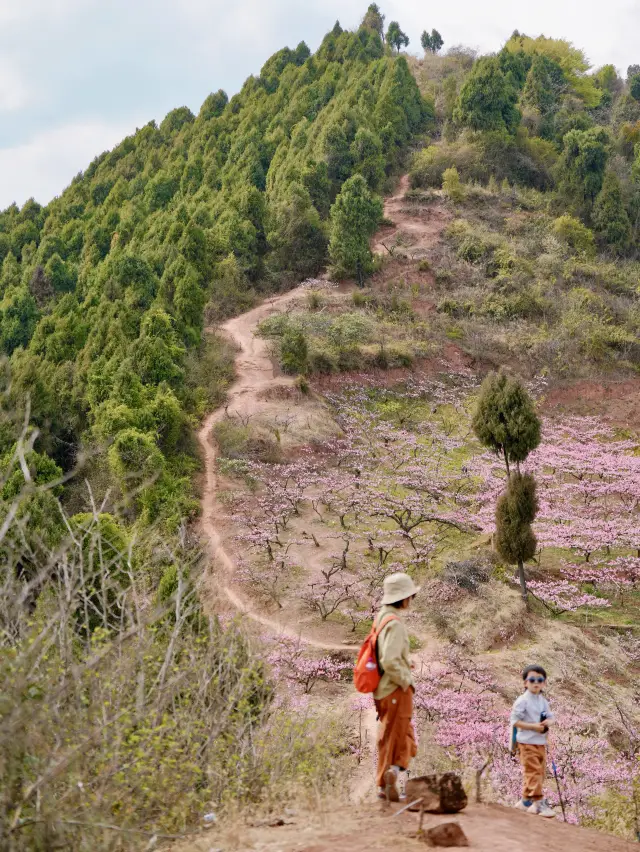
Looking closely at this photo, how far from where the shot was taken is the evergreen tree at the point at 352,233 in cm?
3194

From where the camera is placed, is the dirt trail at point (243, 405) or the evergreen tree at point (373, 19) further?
the evergreen tree at point (373, 19)

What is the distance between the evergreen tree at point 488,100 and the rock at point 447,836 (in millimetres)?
40436

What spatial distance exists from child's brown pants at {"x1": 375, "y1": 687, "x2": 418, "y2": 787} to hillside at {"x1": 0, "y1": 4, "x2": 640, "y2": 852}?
1.14 feet

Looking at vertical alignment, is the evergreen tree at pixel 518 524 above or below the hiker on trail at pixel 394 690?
below

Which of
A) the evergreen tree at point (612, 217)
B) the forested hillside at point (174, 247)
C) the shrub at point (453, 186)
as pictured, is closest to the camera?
the forested hillside at point (174, 247)

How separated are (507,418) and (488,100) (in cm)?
3026

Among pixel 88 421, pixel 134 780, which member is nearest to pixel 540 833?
pixel 134 780

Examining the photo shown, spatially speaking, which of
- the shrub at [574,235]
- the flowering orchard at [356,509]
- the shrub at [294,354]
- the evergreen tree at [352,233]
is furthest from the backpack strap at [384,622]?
the shrub at [574,235]

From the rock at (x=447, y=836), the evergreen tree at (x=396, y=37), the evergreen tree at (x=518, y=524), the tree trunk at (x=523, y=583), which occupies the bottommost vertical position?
the tree trunk at (x=523, y=583)

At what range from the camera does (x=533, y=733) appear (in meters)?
5.55

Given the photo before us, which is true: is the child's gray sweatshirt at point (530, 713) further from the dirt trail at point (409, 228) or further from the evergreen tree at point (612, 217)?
the evergreen tree at point (612, 217)

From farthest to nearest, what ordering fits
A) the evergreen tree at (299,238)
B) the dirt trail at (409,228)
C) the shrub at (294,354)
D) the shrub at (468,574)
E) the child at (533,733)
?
the dirt trail at (409,228) → the evergreen tree at (299,238) → the shrub at (294,354) → the shrub at (468,574) → the child at (533,733)

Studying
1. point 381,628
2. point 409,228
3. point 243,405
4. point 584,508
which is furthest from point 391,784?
point 409,228

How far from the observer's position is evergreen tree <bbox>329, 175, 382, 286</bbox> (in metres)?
31.9
